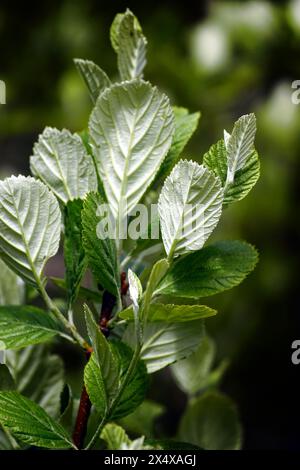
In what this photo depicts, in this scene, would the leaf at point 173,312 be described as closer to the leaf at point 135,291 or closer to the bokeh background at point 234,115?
the leaf at point 135,291

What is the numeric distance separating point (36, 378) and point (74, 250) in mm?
107

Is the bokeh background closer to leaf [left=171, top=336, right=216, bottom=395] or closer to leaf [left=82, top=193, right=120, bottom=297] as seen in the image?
leaf [left=171, top=336, right=216, bottom=395]

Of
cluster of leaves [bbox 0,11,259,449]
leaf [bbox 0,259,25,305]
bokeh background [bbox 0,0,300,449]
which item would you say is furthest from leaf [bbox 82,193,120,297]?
bokeh background [bbox 0,0,300,449]

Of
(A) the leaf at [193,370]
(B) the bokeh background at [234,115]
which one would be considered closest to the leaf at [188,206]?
(A) the leaf at [193,370]

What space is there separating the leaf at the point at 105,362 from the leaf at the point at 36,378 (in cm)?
11

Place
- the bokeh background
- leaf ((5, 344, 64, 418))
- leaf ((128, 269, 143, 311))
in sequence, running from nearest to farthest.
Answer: leaf ((128, 269, 143, 311)) → leaf ((5, 344, 64, 418)) → the bokeh background

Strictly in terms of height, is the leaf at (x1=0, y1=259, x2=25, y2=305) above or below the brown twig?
above

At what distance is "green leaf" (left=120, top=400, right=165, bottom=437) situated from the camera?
18.8 inches

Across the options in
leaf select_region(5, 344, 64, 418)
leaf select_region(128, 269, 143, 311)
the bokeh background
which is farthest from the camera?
the bokeh background

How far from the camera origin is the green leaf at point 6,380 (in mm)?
413

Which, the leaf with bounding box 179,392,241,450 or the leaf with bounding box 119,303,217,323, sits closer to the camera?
the leaf with bounding box 119,303,217,323

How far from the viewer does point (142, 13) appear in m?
1.51

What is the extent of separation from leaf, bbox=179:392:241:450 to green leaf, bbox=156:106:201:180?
171 millimetres

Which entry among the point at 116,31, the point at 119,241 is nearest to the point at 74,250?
the point at 119,241
